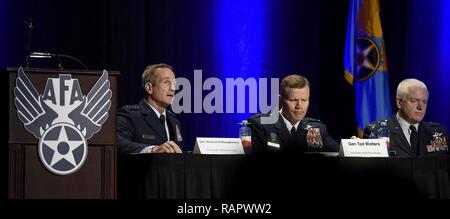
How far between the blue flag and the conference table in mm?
2246

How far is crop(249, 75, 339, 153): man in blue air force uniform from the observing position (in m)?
6.09

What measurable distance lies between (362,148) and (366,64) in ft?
7.56

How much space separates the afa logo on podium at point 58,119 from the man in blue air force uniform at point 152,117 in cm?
90

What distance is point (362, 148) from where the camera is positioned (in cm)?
540

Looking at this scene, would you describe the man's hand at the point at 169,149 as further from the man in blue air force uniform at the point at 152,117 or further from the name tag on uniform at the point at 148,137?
the name tag on uniform at the point at 148,137

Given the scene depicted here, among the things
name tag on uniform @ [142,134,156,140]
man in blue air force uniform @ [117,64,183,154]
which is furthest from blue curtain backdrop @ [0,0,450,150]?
name tag on uniform @ [142,134,156,140]

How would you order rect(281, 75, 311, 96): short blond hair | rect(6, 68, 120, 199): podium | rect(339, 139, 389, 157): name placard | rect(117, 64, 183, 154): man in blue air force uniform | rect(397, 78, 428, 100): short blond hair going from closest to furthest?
rect(6, 68, 120, 199): podium
rect(339, 139, 389, 157): name placard
rect(117, 64, 183, 154): man in blue air force uniform
rect(281, 75, 311, 96): short blond hair
rect(397, 78, 428, 100): short blond hair

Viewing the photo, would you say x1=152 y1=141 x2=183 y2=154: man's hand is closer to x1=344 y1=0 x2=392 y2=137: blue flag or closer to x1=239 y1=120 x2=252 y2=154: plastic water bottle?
x1=239 y1=120 x2=252 y2=154: plastic water bottle

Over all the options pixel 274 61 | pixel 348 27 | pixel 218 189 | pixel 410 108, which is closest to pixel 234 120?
pixel 274 61

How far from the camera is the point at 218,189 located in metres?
5.02
